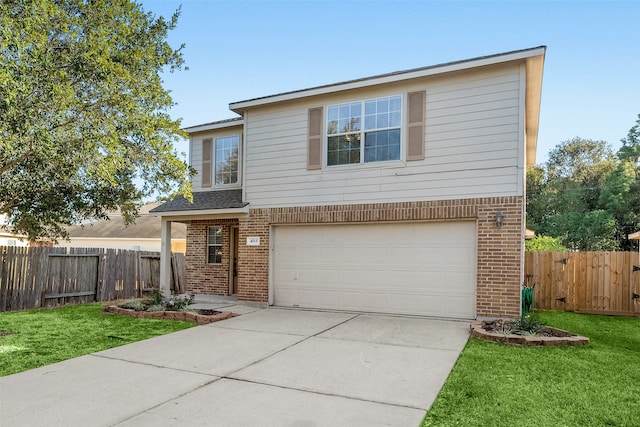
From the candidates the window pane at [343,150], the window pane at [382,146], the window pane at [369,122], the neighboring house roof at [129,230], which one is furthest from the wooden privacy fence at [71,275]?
the neighboring house roof at [129,230]

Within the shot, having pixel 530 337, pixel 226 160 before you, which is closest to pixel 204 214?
pixel 226 160

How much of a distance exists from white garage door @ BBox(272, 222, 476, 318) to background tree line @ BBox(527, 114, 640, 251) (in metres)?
16.3

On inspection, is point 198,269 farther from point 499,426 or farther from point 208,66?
point 499,426

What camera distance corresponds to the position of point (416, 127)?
30.6 feet

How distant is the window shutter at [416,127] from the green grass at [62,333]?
231 inches

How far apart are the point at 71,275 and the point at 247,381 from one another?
9.27m

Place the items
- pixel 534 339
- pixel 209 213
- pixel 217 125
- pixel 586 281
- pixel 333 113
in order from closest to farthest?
1. pixel 534 339
2. pixel 333 113
3. pixel 586 281
4. pixel 209 213
5. pixel 217 125

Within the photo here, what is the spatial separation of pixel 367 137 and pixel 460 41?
541 cm

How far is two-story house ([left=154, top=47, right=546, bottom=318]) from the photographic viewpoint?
8.56 meters

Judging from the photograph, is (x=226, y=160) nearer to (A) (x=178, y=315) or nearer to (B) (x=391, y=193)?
(A) (x=178, y=315)

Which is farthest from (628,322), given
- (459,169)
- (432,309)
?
(459,169)

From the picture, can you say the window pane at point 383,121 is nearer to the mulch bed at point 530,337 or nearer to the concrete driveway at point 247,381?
the concrete driveway at point 247,381

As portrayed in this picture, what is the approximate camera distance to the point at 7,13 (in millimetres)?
5977

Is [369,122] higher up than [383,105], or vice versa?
[383,105]
